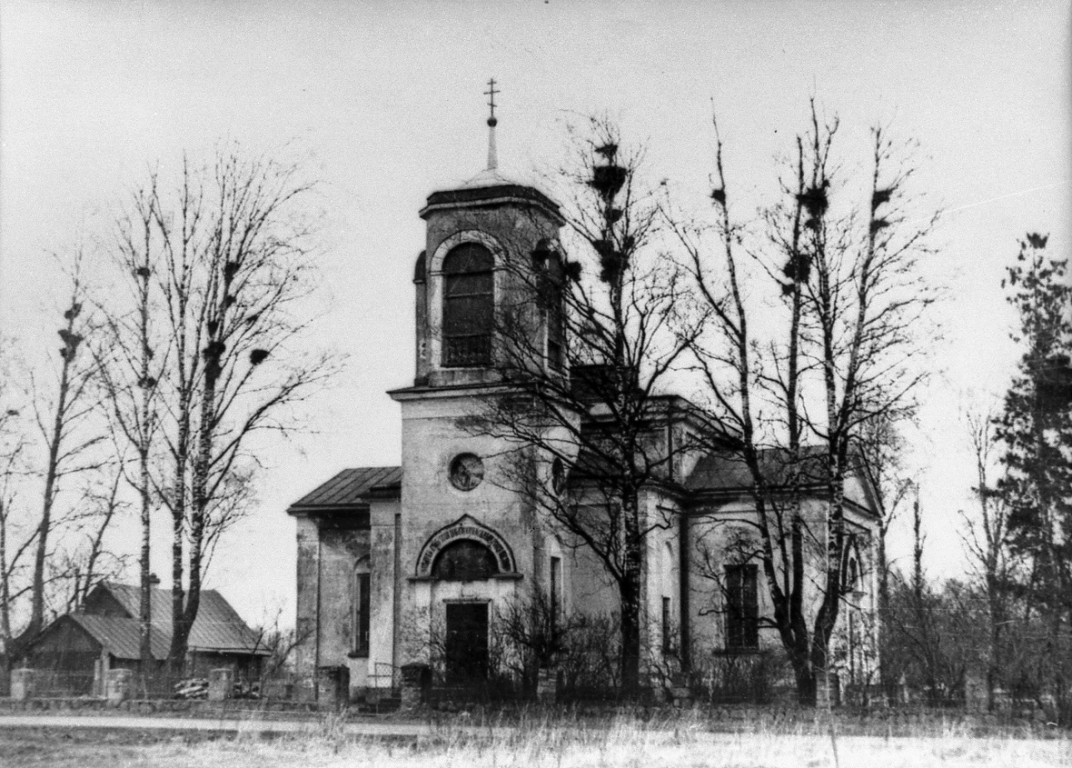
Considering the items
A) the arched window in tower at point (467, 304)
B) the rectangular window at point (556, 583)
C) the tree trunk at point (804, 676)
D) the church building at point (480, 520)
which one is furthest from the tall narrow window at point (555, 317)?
the tree trunk at point (804, 676)

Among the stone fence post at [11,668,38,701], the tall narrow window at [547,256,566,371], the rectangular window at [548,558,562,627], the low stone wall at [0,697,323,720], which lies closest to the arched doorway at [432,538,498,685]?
the rectangular window at [548,558,562,627]

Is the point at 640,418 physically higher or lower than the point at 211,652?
higher

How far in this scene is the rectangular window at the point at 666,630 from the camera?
28.6 meters

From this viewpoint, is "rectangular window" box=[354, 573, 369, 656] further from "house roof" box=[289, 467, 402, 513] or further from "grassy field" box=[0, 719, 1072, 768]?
"grassy field" box=[0, 719, 1072, 768]

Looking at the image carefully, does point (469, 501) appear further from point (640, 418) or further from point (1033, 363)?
point (1033, 363)

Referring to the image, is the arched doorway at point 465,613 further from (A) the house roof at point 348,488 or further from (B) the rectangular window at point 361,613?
(B) the rectangular window at point 361,613

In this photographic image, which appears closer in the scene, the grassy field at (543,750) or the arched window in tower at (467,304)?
the grassy field at (543,750)

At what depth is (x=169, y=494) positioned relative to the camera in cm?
2731

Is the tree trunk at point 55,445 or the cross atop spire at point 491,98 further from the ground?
the cross atop spire at point 491,98

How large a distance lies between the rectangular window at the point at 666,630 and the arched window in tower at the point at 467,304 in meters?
7.06

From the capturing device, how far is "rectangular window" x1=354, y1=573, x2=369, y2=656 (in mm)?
30844

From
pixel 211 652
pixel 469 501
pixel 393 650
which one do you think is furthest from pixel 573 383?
pixel 211 652

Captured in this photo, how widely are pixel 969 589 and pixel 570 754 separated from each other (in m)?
23.9

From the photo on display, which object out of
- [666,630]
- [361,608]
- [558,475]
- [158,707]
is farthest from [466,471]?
[158,707]
